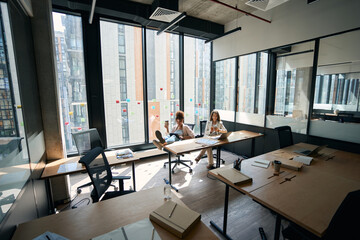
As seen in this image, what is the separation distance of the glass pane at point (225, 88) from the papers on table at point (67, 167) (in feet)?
14.3

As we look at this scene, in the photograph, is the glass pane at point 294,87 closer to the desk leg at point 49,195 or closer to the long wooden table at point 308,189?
the long wooden table at point 308,189

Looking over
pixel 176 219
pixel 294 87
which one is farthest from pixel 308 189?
pixel 294 87

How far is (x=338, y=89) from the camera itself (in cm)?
318

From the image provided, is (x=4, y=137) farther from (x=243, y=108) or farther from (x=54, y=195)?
(x=243, y=108)

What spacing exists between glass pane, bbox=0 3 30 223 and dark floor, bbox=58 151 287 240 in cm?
155

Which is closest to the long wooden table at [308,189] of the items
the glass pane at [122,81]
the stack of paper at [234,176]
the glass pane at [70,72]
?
the stack of paper at [234,176]

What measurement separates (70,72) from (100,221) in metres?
3.59

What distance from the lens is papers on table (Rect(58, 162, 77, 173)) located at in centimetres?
236

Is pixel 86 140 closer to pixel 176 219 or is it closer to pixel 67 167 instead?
pixel 67 167

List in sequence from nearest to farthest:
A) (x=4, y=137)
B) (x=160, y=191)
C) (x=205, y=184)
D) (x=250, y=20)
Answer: (x=4, y=137)
(x=160, y=191)
(x=205, y=184)
(x=250, y=20)

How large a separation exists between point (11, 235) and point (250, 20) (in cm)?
568

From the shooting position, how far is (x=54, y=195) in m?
2.81

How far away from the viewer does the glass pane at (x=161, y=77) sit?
473 centimetres

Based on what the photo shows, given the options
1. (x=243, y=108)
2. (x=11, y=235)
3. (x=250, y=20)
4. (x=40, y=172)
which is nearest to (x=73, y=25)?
(x=40, y=172)
